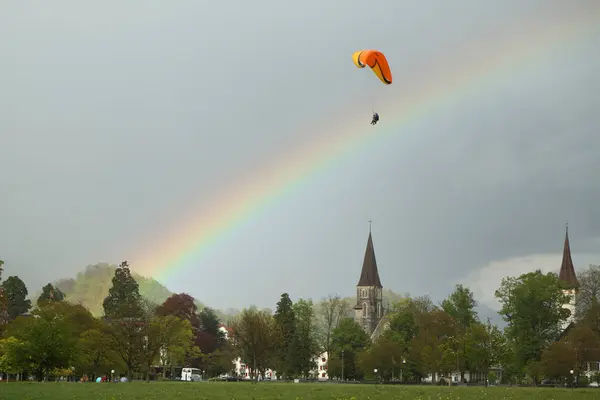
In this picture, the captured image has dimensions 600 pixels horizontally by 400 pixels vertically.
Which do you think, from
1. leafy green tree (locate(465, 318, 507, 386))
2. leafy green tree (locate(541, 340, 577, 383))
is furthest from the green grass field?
leafy green tree (locate(465, 318, 507, 386))

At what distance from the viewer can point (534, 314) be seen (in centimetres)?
11181

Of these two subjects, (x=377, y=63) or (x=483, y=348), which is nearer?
(x=377, y=63)

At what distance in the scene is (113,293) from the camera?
490 ft

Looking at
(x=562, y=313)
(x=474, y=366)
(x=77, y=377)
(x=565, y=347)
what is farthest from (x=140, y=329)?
(x=562, y=313)

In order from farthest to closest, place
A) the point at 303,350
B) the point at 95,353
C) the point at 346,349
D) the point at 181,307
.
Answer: the point at 181,307
the point at 346,349
the point at 303,350
the point at 95,353

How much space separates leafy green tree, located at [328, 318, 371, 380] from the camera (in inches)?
5556

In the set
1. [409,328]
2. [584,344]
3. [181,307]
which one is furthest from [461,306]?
[181,307]

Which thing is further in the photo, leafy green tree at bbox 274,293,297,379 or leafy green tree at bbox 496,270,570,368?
leafy green tree at bbox 274,293,297,379

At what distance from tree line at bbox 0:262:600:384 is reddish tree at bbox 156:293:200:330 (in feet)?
1.01

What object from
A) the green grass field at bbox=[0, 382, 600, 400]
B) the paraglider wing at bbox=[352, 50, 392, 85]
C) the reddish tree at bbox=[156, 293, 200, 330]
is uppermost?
the paraglider wing at bbox=[352, 50, 392, 85]

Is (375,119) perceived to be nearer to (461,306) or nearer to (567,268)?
(461,306)

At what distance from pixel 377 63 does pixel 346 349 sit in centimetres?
10307

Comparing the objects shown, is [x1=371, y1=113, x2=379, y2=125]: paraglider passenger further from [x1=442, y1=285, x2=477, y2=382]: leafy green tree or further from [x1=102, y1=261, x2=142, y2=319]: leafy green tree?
[x1=102, y1=261, x2=142, y2=319]: leafy green tree

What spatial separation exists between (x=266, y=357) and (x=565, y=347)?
1945 inches
